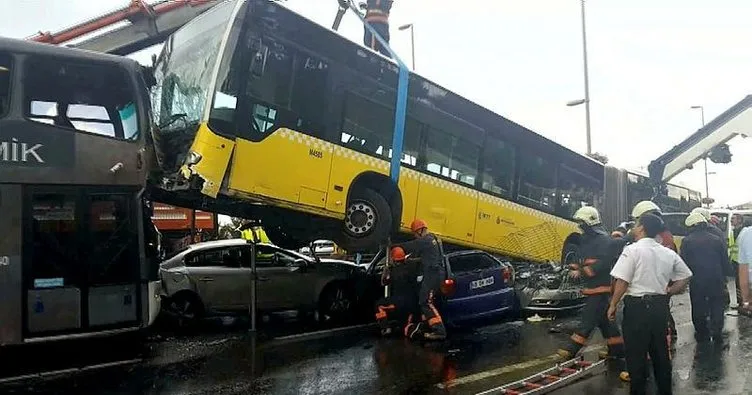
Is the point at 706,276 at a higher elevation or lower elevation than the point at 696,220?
lower

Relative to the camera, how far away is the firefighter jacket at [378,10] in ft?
37.4

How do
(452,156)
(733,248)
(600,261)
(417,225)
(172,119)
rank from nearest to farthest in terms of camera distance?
(600,261), (172,119), (417,225), (452,156), (733,248)

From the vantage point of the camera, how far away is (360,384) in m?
6.77

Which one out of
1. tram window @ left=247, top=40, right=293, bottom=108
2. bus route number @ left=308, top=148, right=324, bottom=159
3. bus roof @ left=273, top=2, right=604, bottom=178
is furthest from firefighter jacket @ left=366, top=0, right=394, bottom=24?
bus route number @ left=308, top=148, right=324, bottom=159

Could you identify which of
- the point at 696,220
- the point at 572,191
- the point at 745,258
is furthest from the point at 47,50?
the point at 572,191

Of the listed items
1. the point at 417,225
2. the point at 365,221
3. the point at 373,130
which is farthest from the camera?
the point at 373,130

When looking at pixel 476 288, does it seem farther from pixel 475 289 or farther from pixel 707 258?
pixel 707 258

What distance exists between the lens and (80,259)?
789 cm

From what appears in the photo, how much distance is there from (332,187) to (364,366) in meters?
2.43

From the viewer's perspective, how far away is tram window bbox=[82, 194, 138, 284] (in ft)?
26.1

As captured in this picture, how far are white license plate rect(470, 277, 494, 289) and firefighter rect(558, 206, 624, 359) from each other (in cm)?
264

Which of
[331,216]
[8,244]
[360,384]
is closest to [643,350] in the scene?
[360,384]

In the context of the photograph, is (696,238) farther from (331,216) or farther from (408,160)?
(331,216)

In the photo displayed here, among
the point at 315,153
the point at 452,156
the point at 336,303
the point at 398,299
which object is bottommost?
the point at 336,303
